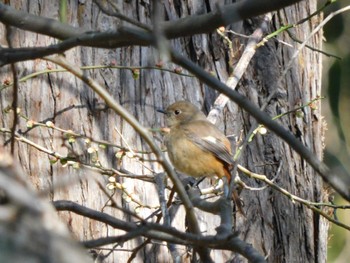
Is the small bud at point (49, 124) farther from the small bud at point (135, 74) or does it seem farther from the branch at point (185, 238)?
the branch at point (185, 238)

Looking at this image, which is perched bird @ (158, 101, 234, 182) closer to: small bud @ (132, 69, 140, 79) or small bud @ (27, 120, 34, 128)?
small bud @ (132, 69, 140, 79)

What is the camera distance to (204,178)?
4957 millimetres

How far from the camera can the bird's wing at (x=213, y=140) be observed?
4.62 metres

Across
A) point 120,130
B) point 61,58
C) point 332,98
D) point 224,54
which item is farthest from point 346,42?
point 61,58

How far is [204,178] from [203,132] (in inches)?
14.7

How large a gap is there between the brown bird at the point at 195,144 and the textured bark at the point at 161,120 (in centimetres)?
13

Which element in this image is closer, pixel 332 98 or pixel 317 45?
pixel 317 45

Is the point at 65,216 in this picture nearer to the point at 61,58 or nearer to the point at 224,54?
the point at 224,54

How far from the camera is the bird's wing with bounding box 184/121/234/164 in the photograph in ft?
15.2

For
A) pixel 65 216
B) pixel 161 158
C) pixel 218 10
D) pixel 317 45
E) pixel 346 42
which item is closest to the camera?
pixel 218 10

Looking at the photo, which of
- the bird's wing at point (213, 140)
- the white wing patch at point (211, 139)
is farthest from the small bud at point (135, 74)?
the white wing patch at point (211, 139)

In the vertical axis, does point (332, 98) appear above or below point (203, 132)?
above

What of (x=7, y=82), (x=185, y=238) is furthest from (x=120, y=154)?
(x=185, y=238)

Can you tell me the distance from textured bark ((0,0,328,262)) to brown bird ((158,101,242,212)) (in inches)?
5.1
